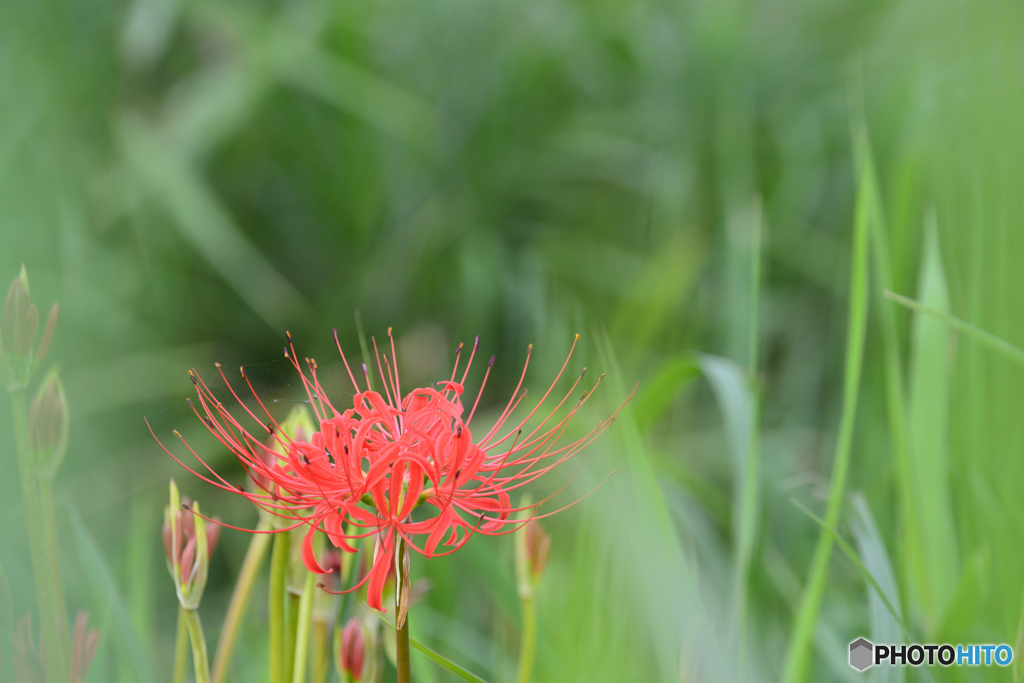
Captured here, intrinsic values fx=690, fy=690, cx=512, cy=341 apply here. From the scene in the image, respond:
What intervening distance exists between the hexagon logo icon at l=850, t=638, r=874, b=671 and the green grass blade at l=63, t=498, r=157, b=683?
32 centimetres

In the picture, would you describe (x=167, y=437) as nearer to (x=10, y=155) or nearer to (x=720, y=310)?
(x=10, y=155)

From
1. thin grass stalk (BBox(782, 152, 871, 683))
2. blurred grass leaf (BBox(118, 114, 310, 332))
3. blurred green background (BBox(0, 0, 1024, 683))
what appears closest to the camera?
thin grass stalk (BBox(782, 152, 871, 683))

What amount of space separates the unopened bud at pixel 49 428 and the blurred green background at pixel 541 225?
205mm

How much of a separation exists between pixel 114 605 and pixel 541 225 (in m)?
A: 0.71

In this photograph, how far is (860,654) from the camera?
13.5 inches

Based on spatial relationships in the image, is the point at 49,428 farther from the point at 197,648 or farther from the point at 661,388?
the point at 661,388

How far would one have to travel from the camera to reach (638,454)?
0.31m

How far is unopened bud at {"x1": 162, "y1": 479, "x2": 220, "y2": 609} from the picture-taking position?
225 mm

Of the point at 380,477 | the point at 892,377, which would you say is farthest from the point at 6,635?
the point at 892,377

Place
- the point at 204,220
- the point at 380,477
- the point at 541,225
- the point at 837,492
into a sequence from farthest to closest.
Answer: the point at 541,225, the point at 204,220, the point at 837,492, the point at 380,477

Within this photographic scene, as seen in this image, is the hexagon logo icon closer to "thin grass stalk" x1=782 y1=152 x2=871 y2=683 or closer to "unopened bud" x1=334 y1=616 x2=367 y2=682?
"thin grass stalk" x1=782 y1=152 x2=871 y2=683

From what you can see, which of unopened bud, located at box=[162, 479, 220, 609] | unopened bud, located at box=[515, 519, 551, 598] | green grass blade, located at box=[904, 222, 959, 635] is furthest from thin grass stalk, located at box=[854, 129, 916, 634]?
unopened bud, located at box=[162, 479, 220, 609]

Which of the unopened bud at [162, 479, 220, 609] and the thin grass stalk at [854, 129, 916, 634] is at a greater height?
the thin grass stalk at [854, 129, 916, 634]

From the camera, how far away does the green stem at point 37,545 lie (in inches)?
8.1
